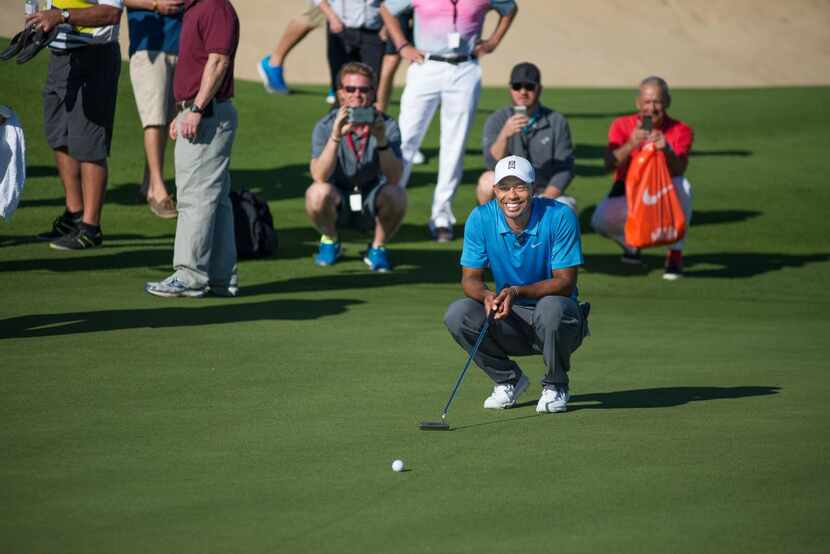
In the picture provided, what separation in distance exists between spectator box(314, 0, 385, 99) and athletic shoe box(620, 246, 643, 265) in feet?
11.1

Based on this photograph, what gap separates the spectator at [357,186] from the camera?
11742mm

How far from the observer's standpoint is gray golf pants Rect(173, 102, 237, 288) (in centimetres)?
1015

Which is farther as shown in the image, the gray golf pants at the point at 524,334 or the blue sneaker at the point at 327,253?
the blue sneaker at the point at 327,253

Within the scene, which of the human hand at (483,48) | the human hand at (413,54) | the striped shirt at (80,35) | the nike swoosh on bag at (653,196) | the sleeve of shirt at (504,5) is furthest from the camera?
the sleeve of shirt at (504,5)

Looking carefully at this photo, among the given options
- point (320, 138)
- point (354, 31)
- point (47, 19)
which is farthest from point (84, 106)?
point (354, 31)

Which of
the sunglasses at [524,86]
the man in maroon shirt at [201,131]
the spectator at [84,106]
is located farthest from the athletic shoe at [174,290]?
the sunglasses at [524,86]

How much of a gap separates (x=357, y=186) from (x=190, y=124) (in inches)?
90.8

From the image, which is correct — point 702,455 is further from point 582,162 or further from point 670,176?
point 582,162

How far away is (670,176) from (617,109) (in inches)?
371

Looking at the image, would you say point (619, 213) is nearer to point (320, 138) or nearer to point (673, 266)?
point (673, 266)

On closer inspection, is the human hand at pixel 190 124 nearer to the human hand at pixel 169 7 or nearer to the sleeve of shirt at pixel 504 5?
the human hand at pixel 169 7

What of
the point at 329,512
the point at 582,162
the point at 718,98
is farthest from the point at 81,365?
the point at 718,98

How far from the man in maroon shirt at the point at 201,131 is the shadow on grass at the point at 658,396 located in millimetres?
3391

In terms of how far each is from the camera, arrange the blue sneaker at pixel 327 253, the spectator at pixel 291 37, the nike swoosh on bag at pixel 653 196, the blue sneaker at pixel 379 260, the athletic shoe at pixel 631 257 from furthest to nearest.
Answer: the spectator at pixel 291 37
the athletic shoe at pixel 631 257
the blue sneaker at pixel 327 253
the blue sneaker at pixel 379 260
the nike swoosh on bag at pixel 653 196
